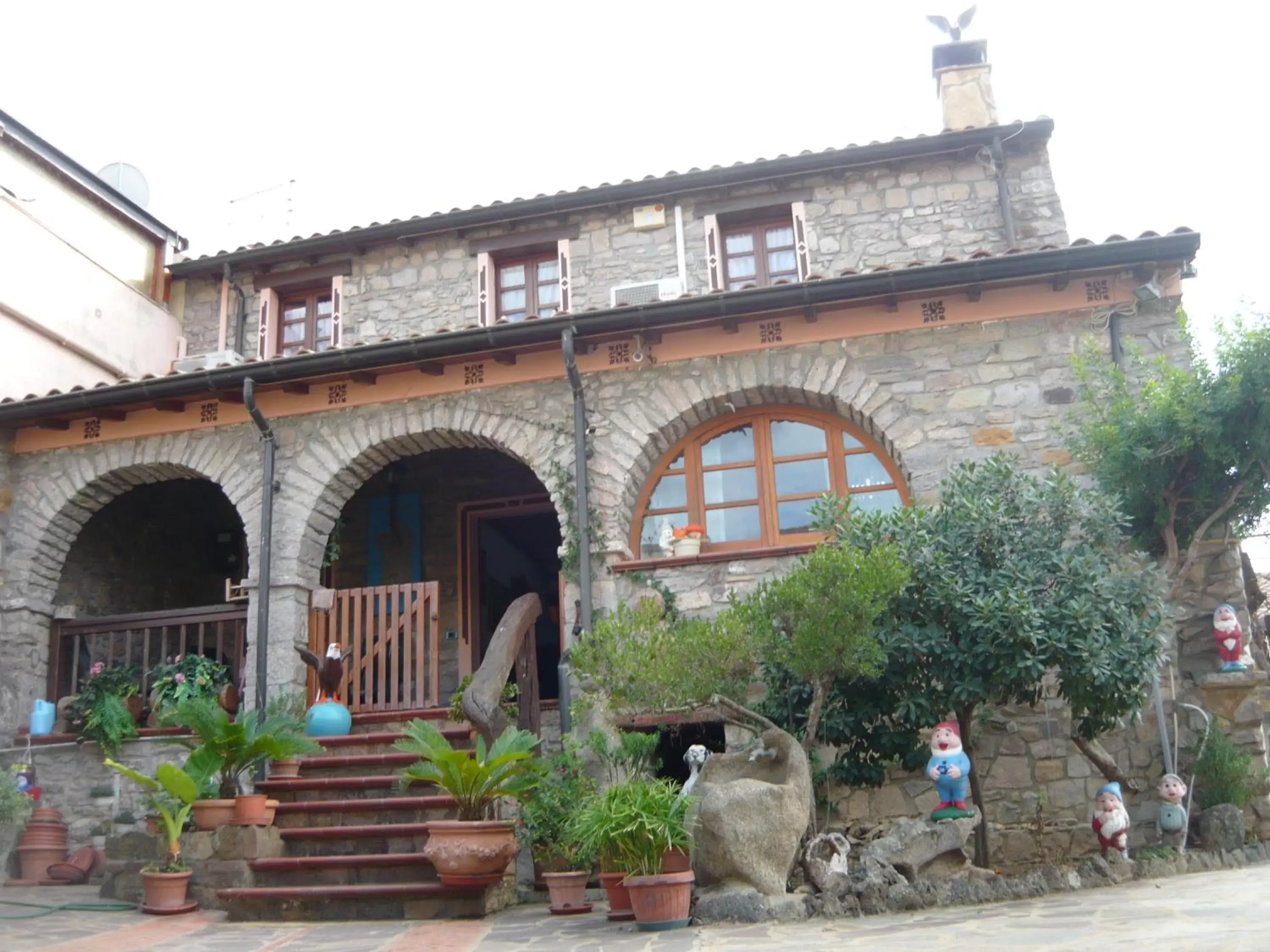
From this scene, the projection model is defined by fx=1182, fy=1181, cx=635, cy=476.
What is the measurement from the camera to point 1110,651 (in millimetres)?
6848

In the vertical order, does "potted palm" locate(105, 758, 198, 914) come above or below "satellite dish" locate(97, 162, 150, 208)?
below

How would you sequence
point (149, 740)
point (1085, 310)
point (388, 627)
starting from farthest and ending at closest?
1. point (388, 627)
2. point (149, 740)
3. point (1085, 310)

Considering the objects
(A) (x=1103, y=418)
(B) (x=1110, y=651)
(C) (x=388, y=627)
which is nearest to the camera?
(B) (x=1110, y=651)

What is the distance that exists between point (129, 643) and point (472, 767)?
5.00 metres

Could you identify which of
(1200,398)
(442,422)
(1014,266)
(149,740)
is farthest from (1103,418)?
(149,740)

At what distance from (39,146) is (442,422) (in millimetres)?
5633

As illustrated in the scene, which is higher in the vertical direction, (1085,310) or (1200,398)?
(1085,310)

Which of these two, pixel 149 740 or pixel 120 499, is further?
pixel 120 499

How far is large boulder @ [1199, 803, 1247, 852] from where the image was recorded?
7355 mm

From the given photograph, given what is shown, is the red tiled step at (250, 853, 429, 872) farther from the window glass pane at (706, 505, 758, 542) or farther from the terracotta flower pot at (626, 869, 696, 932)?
the window glass pane at (706, 505, 758, 542)

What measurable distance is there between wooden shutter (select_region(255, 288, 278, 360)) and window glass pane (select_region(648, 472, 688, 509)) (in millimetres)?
5073

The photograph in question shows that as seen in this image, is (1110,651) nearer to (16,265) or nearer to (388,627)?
(388,627)

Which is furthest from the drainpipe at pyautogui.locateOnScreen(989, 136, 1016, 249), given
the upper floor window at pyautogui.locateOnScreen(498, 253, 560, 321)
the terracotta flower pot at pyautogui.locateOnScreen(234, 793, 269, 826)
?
the terracotta flower pot at pyautogui.locateOnScreen(234, 793, 269, 826)

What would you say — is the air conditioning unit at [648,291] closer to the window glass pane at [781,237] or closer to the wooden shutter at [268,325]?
the window glass pane at [781,237]
